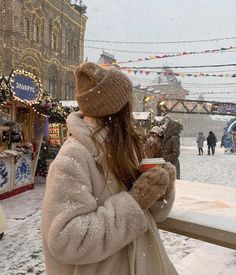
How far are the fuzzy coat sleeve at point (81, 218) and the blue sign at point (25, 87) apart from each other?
6690mm

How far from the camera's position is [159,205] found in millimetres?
1546

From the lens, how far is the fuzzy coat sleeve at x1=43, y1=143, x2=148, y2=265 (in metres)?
1.28

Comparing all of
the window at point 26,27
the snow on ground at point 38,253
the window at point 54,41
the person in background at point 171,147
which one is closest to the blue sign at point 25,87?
the snow on ground at point 38,253

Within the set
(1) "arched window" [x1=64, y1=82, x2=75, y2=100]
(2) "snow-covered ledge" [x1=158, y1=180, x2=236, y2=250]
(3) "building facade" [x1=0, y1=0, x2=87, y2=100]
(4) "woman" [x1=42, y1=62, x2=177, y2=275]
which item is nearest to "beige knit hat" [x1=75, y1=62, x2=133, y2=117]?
(4) "woman" [x1=42, y1=62, x2=177, y2=275]

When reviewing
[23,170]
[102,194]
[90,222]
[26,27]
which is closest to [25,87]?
[23,170]

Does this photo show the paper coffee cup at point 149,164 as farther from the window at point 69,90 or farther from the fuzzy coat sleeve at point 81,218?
the window at point 69,90

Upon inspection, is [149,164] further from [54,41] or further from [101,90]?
[54,41]

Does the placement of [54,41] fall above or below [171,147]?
above

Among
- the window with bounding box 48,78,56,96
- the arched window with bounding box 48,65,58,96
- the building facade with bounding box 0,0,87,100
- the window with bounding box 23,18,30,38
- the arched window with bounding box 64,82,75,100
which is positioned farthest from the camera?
the arched window with bounding box 64,82,75,100

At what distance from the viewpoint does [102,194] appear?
4.56 ft

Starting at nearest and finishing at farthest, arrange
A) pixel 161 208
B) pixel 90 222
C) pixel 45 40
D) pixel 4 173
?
1. pixel 90 222
2. pixel 161 208
3. pixel 4 173
4. pixel 45 40

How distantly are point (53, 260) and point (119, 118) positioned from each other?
0.62m

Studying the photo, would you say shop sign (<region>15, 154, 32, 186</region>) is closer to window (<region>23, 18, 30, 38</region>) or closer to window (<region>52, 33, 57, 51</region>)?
window (<region>23, 18, 30, 38</region>)

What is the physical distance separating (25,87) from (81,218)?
7101 millimetres
